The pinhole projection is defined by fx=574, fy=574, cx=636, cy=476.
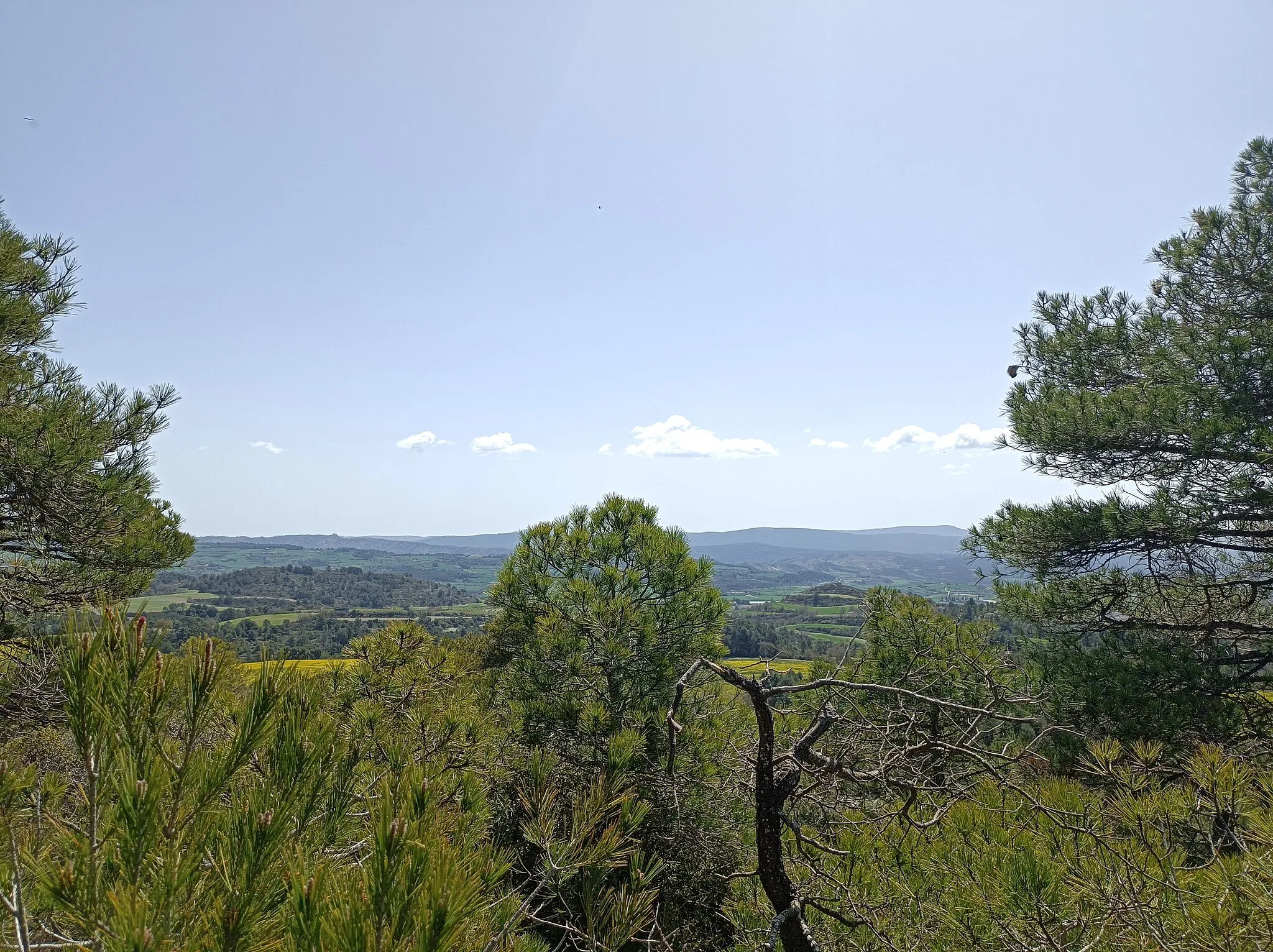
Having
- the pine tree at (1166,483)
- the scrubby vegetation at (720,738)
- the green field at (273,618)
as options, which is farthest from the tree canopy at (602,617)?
the green field at (273,618)

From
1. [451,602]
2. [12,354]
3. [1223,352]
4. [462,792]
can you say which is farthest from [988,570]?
[451,602]

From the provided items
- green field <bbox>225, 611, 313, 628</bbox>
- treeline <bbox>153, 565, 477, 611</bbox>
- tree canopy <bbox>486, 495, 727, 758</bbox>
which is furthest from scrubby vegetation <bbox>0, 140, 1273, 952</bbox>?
treeline <bbox>153, 565, 477, 611</bbox>

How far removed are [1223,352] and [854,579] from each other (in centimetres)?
12806

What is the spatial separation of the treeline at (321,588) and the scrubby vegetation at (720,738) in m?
77.6

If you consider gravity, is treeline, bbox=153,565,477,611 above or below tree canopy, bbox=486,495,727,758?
below

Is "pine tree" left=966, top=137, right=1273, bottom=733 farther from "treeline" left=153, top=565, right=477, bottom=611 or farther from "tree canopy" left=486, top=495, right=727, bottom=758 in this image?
"treeline" left=153, top=565, right=477, bottom=611

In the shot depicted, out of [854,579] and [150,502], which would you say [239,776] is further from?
[854,579]

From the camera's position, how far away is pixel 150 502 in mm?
6895

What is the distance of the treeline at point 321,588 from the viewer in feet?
258

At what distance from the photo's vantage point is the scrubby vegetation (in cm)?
111

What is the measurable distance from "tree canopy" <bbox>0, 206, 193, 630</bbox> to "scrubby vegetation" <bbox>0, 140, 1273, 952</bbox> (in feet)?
0.25

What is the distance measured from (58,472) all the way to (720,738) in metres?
6.84

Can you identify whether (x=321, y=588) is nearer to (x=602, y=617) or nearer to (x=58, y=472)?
(x=58, y=472)

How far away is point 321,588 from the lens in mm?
88062
